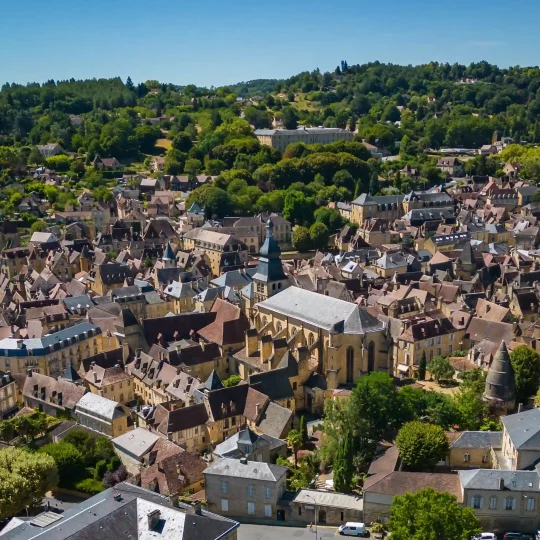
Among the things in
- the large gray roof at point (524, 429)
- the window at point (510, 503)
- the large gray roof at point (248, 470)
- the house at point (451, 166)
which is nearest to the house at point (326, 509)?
the large gray roof at point (248, 470)

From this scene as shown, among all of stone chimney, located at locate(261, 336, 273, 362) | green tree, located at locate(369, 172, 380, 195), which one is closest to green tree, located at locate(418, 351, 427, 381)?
stone chimney, located at locate(261, 336, 273, 362)

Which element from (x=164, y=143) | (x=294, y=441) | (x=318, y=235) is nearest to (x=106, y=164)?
(x=164, y=143)

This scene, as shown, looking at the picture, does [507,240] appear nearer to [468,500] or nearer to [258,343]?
[258,343]

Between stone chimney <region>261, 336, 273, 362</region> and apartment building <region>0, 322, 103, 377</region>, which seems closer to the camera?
stone chimney <region>261, 336, 273, 362</region>

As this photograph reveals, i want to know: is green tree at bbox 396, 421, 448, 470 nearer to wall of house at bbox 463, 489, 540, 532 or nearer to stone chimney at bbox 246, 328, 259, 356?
wall of house at bbox 463, 489, 540, 532

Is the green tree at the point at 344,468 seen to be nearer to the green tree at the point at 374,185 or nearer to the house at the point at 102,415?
the house at the point at 102,415

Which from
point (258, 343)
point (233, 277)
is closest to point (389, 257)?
point (233, 277)

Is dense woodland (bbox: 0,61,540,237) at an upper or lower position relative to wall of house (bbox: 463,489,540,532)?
upper
